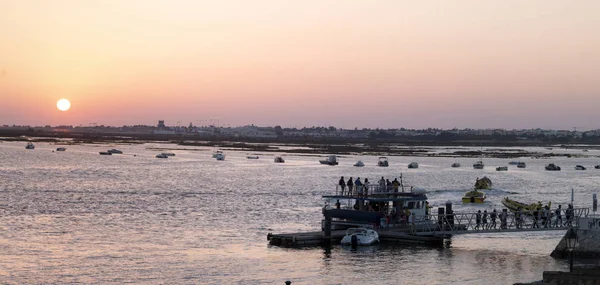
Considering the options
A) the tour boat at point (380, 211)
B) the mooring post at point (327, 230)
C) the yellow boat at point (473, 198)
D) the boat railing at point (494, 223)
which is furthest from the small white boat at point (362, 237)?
the yellow boat at point (473, 198)

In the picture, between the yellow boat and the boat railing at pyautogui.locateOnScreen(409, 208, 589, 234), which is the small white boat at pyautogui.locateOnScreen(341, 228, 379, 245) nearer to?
the boat railing at pyautogui.locateOnScreen(409, 208, 589, 234)

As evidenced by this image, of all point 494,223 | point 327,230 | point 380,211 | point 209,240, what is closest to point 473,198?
point 380,211

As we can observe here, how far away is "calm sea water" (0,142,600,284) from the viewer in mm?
41094

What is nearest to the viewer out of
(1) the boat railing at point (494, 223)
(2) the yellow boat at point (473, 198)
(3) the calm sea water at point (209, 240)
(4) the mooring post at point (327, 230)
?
(3) the calm sea water at point (209, 240)

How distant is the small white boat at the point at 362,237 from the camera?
49.1 metres

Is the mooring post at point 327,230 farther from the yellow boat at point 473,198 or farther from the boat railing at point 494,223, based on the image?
the yellow boat at point 473,198

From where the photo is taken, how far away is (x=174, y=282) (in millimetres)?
38719

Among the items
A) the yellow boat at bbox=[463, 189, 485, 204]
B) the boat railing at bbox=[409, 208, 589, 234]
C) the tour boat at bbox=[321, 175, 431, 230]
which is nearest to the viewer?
the boat railing at bbox=[409, 208, 589, 234]

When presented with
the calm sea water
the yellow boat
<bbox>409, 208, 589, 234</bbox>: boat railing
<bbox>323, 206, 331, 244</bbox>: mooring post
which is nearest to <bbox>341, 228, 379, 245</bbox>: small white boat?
the calm sea water

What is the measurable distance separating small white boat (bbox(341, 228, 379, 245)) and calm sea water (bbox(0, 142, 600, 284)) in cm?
61

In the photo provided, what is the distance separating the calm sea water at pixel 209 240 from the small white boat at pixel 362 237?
61cm

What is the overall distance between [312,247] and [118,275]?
1297cm

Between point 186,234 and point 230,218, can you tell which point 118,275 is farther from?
point 230,218

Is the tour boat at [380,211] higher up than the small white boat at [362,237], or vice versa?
the tour boat at [380,211]
